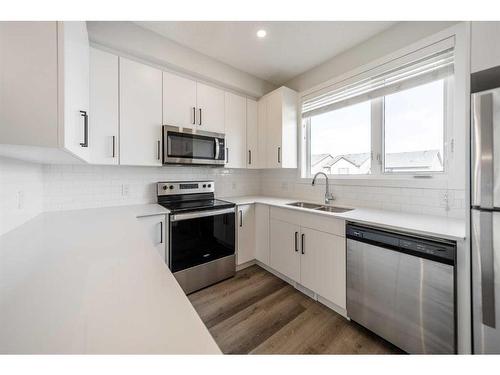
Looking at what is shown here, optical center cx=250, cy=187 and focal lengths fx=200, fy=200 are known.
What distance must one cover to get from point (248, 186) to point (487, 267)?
8.54 feet

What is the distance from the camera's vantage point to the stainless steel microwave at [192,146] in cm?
213

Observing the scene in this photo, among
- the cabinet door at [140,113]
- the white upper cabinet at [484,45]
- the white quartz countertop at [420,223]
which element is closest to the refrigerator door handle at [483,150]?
the white upper cabinet at [484,45]

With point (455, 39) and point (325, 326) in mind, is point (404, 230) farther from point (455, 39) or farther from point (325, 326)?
point (455, 39)

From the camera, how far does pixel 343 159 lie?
93.9 inches

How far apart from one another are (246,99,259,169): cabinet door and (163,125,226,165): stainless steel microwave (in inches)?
18.3

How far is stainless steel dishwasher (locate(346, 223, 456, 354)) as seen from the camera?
3.82ft

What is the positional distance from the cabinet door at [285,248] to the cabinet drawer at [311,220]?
0.06 meters

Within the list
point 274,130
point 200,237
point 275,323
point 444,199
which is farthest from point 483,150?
point 200,237

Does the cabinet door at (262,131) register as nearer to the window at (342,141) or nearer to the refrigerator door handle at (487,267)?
the window at (342,141)

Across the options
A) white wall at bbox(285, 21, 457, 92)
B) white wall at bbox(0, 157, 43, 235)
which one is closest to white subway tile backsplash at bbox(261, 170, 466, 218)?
white wall at bbox(285, 21, 457, 92)

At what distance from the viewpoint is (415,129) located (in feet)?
5.99

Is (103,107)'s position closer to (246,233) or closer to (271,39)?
(271,39)
